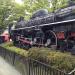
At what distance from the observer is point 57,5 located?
46.2 feet

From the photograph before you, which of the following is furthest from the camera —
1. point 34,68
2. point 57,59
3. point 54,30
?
point 54,30

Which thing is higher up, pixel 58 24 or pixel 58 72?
pixel 58 24

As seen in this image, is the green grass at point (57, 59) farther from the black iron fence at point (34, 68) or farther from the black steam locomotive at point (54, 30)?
the black steam locomotive at point (54, 30)

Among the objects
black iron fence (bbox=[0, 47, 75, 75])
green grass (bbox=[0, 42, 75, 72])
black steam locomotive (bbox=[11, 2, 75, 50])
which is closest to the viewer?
green grass (bbox=[0, 42, 75, 72])

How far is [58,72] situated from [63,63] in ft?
1.25

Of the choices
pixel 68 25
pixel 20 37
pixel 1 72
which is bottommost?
pixel 1 72

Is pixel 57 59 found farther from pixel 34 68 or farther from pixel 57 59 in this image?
pixel 34 68

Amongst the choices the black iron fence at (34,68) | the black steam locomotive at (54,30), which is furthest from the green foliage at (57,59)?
the black steam locomotive at (54,30)

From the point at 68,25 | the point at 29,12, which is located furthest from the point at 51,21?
the point at 29,12

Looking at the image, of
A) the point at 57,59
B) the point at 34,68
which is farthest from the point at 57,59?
the point at 34,68

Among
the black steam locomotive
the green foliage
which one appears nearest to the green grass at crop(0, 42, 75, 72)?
the green foliage

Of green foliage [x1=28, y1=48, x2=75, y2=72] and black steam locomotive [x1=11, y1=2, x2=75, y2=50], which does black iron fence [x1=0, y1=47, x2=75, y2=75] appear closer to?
green foliage [x1=28, y1=48, x2=75, y2=72]

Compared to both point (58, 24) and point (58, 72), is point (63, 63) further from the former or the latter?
point (58, 24)

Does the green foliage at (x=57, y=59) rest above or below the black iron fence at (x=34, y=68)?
above
